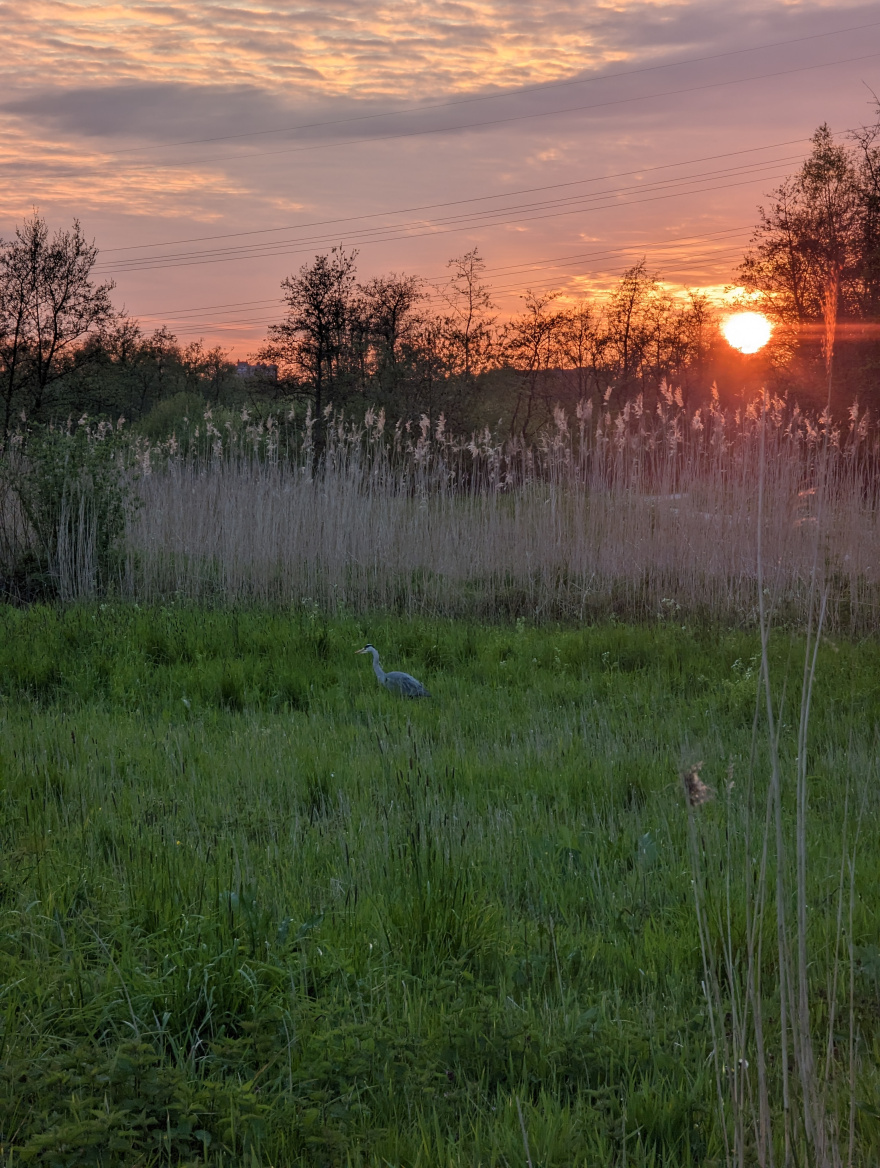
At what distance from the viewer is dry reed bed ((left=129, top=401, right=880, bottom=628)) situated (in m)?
8.59

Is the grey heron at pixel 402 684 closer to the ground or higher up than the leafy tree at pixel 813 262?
closer to the ground

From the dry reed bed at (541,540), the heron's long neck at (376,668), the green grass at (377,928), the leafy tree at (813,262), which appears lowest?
the green grass at (377,928)

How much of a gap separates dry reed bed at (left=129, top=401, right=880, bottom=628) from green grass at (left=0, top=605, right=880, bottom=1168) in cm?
306

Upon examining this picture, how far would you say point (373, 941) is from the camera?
2.62 meters

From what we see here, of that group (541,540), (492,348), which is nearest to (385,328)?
(492,348)

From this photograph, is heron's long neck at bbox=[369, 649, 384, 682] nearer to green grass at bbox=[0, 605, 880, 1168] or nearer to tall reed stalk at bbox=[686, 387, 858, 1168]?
green grass at bbox=[0, 605, 880, 1168]

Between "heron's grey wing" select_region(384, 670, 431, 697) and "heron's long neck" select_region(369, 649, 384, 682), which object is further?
"heron's long neck" select_region(369, 649, 384, 682)

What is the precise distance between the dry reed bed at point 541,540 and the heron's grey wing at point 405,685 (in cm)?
299

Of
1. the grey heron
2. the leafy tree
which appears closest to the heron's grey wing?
the grey heron

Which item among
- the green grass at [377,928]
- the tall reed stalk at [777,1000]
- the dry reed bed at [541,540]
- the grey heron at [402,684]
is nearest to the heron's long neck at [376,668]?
the grey heron at [402,684]

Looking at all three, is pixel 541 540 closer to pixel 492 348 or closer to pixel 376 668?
pixel 376 668

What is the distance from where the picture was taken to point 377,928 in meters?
2.69

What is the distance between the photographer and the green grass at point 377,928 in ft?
6.34

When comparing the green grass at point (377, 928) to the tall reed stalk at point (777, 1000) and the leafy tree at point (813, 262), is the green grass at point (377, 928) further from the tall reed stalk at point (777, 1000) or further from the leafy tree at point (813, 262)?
the leafy tree at point (813, 262)
